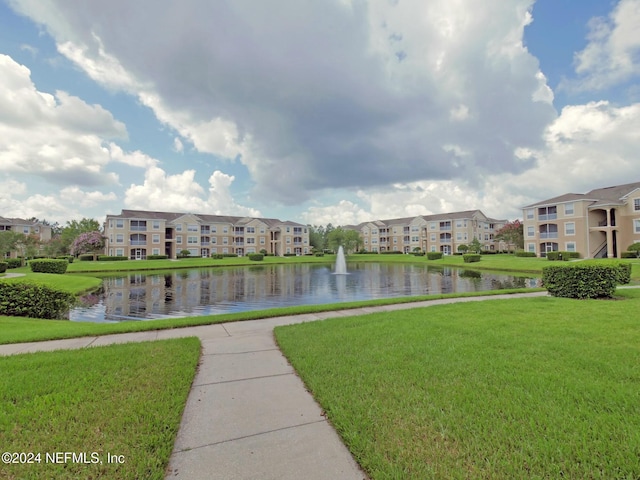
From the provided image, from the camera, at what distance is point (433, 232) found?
77.2 m

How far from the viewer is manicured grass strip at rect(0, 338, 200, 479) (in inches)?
114

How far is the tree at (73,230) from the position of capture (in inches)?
2435

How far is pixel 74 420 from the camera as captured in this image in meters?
3.55

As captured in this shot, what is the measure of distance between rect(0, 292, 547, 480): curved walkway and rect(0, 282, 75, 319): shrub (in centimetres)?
1010

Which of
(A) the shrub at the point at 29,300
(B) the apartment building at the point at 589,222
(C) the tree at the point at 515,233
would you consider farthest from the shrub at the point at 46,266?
(C) the tree at the point at 515,233

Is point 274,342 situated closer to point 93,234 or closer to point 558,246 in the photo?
point 558,246

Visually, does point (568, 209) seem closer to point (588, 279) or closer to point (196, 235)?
point (588, 279)

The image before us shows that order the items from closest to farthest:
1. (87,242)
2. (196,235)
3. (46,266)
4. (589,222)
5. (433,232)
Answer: (46,266), (589,222), (87,242), (196,235), (433,232)

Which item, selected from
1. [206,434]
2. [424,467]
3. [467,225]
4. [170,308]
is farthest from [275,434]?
[467,225]

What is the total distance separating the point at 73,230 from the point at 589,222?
8757cm

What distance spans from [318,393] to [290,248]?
7787 centimetres

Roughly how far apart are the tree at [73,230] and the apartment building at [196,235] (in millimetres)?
6642

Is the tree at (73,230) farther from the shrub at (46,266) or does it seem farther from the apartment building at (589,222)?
the apartment building at (589,222)

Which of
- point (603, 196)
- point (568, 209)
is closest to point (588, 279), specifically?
point (568, 209)
